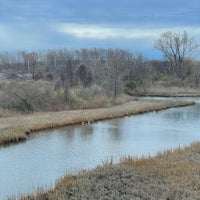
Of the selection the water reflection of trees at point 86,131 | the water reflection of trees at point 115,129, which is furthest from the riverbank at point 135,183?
the water reflection of trees at point 86,131

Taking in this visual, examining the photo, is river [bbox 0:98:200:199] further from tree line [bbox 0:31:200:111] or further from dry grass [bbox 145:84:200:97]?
dry grass [bbox 145:84:200:97]

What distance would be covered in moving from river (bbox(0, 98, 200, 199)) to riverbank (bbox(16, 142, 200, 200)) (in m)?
1.51

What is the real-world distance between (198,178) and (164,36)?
2916 inches

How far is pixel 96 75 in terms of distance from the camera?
1953 inches

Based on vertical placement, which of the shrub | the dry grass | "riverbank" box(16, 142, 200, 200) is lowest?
the dry grass

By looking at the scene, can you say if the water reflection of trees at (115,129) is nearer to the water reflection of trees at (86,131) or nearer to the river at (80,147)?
the river at (80,147)

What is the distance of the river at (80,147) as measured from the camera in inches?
497

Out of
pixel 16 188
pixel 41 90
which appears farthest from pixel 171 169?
pixel 41 90

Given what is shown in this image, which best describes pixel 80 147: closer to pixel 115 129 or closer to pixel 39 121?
pixel 115 129

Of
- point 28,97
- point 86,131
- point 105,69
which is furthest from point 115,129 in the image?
point 105,69

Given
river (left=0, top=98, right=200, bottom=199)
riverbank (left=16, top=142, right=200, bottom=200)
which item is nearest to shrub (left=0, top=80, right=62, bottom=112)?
river (left=0, top=98, right=200, bottom=199)

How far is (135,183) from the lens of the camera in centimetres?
958

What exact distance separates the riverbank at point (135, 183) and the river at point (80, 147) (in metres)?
1.51

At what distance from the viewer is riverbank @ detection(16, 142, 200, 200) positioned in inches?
346
